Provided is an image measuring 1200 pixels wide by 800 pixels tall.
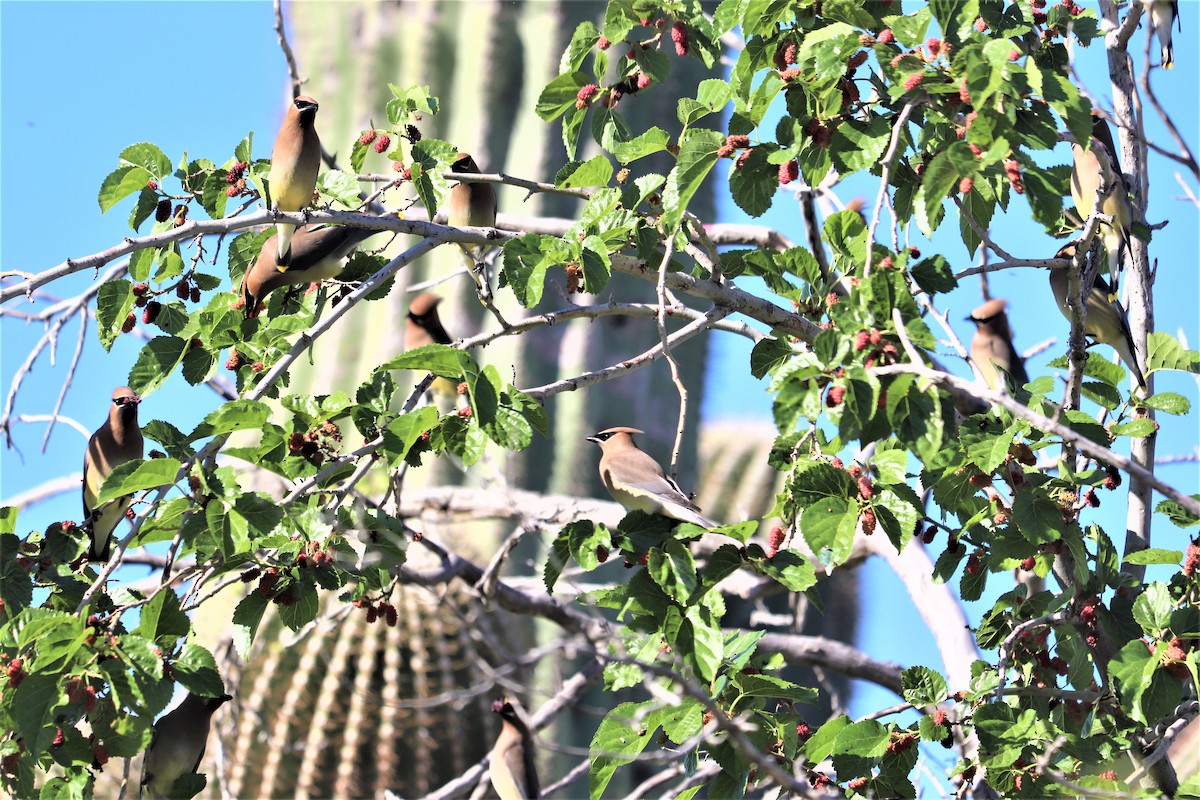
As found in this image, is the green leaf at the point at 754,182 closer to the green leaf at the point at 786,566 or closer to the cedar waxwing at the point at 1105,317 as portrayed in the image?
the green leaf at the point at 786,566

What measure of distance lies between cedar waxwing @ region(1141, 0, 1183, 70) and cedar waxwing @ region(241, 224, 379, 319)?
2.31 m

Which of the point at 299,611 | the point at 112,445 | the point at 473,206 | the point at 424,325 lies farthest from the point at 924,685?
the point at 424,325

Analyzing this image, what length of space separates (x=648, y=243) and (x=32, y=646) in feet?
5.07

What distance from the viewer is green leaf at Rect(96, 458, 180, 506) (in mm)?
2648

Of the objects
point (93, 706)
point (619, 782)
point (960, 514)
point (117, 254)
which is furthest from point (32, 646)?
point (619, 782)

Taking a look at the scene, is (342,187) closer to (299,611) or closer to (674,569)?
(299,611)

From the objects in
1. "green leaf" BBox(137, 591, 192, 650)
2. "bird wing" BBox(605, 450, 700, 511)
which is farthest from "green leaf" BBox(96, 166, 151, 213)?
"bird wing" BBox(605, 450, 700, 511)

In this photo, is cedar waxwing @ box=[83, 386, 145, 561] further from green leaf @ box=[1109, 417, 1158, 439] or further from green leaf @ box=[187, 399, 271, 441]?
green leaf @ box=[1109, 417, 1158, 439]

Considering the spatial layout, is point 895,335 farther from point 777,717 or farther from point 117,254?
point 117,254

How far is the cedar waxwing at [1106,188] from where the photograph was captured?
3704 mm

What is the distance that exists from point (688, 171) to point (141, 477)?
132 cm

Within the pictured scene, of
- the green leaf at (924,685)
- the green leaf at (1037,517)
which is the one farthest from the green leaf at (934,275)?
the green leaf at (924,685)

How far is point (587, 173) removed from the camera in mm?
3279

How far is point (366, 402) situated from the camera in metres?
2.99
